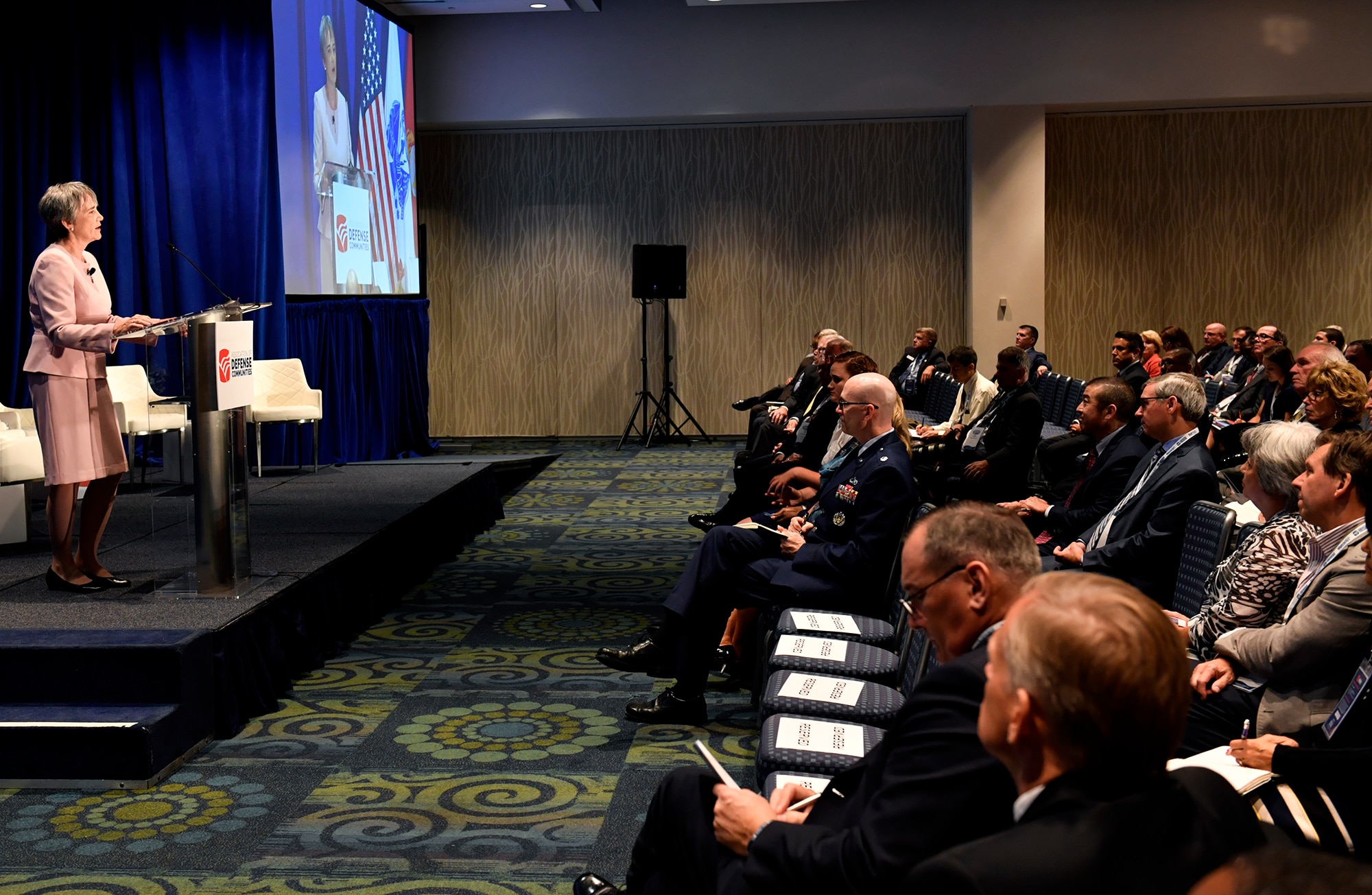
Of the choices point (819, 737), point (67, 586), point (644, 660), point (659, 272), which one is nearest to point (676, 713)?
point (644, 660)

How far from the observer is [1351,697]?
Result: 2311 millimetres

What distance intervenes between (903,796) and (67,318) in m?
3.61

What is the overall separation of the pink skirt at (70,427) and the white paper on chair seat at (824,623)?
241cm

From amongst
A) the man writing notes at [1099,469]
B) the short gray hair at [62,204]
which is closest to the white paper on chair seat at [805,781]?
the man writing notes at [1099,469]

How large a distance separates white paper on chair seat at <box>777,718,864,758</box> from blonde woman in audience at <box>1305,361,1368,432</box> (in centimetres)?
303

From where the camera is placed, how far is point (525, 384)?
12906 mm

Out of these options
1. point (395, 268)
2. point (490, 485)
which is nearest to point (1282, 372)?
point (490, 485)

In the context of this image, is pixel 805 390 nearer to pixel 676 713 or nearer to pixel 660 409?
pixel 660 409

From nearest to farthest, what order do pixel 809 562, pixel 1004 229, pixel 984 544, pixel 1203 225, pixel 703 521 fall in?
pixel 984 544 → pixel 809 562 → pixel 703 521 → pixel 1004 229 → pixel 1203 225

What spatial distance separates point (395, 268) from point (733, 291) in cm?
361

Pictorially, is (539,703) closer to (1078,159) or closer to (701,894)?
(701,894)

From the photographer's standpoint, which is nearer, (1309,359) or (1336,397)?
(1336,397)

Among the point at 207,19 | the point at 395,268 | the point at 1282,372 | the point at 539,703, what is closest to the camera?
the point at 539,703

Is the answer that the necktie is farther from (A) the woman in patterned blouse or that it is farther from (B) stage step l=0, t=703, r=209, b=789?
(B) stage step l=0, t=703, r=209, b=789
